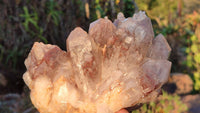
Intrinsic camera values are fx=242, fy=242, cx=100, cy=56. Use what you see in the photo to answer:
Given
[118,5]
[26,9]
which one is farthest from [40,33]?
[118,5]

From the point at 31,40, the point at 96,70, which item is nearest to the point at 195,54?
the point at 31,40

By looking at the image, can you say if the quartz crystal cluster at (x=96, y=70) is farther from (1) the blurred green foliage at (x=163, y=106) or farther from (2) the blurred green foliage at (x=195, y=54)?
(2) the blurred green foliage at (x=195, y=54)

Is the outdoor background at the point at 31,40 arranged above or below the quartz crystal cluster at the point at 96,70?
below

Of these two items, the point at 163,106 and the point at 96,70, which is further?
the point at 163,106

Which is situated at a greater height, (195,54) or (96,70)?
(96,70)

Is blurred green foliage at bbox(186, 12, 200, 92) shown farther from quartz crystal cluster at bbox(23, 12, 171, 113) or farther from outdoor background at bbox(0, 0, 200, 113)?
quartz crystal cluster at bbox(23, 12, 171, 113)

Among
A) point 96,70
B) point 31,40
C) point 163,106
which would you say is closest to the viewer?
point 96,70

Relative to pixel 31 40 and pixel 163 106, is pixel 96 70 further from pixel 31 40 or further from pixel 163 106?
pixel 31 40

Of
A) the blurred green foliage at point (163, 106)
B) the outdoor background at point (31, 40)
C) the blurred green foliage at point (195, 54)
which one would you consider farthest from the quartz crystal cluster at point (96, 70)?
the blurred green foliage at point (195, 54)

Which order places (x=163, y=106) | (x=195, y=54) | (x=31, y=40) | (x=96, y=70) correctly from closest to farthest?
(x=96, y=70)
(x=163, y=106)
(x=31, y=40)
(x=195, y=54)
